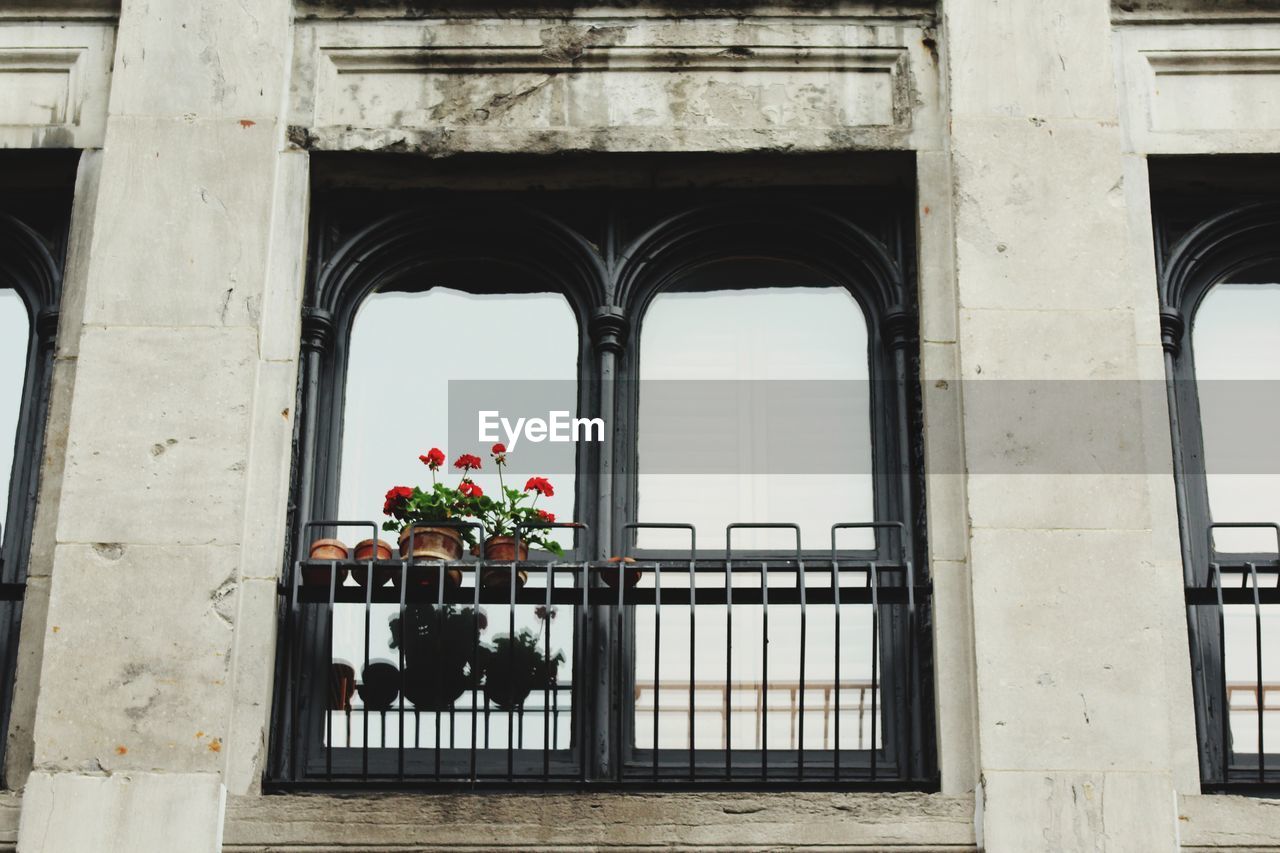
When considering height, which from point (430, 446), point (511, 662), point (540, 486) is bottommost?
point (511, 662)

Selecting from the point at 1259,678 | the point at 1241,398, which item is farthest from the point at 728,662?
the point at 1241,398

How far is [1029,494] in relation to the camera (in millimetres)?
8141

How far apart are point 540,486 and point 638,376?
0.86 m

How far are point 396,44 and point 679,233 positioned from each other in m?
1.52

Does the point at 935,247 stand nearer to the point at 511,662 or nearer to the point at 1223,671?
the point at 1223,671

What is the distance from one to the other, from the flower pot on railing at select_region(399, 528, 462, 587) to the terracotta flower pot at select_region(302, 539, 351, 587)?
0.24m

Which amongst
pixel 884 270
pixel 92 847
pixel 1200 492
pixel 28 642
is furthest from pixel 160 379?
pixel 1200 492

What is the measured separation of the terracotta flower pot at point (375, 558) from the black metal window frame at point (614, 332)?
30cm

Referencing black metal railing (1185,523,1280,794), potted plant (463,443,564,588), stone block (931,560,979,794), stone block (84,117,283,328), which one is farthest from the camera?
stone block (84,117,283,328)

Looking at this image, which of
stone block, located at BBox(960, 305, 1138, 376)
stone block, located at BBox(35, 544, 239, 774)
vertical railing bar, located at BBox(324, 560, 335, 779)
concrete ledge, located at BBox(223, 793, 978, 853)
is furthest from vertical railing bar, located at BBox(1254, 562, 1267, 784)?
stone block, located at BBox(35, 544, 239, 774)

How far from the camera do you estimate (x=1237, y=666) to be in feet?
27.7

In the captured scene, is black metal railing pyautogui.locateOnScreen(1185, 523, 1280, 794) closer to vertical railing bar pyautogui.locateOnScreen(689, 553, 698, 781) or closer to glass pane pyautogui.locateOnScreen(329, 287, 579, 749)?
vertical railing bar pyautogui.locateOnScreen(689, 553, 698, 781)

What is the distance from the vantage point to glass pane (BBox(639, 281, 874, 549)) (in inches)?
348

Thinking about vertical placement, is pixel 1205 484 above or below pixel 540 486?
above
